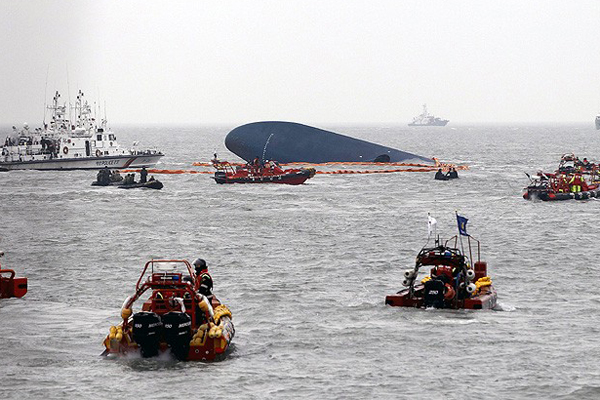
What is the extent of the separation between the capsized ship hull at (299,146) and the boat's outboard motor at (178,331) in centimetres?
9690

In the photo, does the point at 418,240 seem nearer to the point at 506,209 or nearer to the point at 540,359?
the point at 506,209

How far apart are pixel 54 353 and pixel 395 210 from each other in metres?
43.1

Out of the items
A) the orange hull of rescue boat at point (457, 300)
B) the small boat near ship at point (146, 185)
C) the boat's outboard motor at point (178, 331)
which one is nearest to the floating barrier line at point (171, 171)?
the small boat near ship at point (146, 185)

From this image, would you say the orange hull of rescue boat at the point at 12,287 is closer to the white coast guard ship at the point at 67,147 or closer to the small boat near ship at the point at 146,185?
the small boat near ship at the point at 146,185

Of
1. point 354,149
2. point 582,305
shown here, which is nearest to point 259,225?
point 582,305

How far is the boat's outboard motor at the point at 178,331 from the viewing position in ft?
81.6

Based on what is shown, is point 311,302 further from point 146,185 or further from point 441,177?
point 441,177

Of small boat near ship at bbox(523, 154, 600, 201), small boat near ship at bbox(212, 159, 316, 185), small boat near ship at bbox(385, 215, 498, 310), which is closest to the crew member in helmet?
small boat near ship at bbox(385, 215, 498, 310)

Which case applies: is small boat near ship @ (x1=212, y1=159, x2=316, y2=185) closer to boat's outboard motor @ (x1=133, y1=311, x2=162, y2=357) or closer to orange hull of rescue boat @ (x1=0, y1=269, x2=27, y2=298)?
orange hull of rescue boat @ (x1=0, y1=269, x2=27, y2=298)

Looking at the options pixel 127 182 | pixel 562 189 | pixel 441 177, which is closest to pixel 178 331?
pixel 562 189

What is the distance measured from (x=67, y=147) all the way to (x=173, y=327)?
83.9 metres

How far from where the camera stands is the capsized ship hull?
125125mm

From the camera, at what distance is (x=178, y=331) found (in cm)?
2505

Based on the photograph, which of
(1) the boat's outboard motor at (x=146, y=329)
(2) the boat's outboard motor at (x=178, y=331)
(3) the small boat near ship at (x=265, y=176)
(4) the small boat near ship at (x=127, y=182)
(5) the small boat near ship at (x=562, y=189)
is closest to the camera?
(2) the boat's outboard motor at (x=178, y=331)
